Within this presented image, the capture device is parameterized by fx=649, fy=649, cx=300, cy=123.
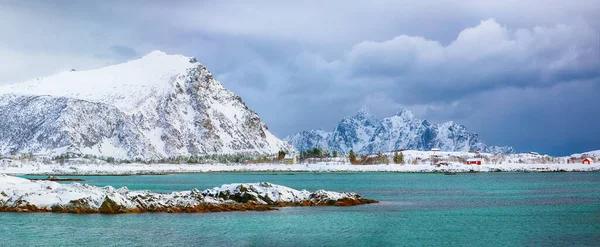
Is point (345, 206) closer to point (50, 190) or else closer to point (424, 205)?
point (424, 205)

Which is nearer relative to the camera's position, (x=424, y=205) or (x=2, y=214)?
(x=2, y=214)

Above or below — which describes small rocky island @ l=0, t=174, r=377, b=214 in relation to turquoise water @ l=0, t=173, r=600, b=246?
above

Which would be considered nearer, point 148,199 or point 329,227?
point 329,227

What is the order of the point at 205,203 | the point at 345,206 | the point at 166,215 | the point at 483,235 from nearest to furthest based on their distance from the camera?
the point at 483,235, the point at 166,215, the point at 205,203, the point at 345,206

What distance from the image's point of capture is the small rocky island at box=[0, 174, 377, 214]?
190 feet

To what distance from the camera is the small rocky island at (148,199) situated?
190 feet

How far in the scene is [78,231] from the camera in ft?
146

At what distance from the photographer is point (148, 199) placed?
60.2 meters

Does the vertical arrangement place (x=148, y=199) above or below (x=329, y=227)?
above

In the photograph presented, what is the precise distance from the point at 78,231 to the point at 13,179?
29078 mm

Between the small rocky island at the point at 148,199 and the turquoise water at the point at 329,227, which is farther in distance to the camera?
the small rocky island at the point at 148,199

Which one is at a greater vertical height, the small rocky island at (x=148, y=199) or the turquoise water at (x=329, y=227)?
the small rocky island at (x=148, y=199)

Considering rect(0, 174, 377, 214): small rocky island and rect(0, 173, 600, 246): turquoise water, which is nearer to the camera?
rect(0, 173, 600, 246): turquoise water

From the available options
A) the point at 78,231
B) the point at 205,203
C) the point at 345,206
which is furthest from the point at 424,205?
the point at 78,231
